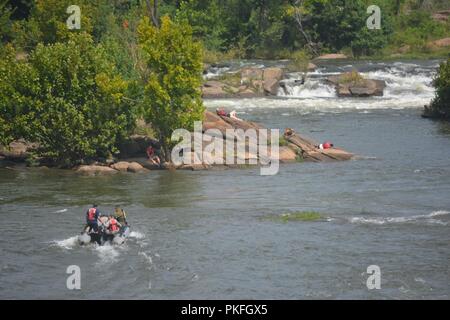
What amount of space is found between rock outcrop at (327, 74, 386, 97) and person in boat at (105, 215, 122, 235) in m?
49.1

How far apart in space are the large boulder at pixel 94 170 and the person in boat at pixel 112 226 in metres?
15.7

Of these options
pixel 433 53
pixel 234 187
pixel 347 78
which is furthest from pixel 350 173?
pixel 433 53

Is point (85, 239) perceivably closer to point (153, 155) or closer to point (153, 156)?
point (153, 156)

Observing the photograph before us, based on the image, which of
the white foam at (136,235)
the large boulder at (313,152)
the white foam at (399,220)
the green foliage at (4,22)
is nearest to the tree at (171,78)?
the large boulder at (313,152)

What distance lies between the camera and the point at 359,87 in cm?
8356

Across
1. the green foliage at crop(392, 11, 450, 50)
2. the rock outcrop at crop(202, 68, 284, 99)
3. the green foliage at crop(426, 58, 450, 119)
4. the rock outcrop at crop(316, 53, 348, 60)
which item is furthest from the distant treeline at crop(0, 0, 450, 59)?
the green foliage at crop(426, 58, 450, 119)

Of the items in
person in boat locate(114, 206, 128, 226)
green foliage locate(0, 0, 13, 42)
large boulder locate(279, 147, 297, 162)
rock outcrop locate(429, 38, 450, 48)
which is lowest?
large boulder locate(279, 147, 297, 162)

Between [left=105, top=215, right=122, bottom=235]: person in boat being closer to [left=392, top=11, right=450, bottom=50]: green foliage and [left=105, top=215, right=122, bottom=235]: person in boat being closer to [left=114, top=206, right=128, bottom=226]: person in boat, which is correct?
[left=114, top=206, right=128, bottom=226]: person in boat

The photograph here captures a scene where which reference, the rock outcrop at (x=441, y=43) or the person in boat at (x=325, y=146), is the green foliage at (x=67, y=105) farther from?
the rock outcrop at (x=441, y=43)

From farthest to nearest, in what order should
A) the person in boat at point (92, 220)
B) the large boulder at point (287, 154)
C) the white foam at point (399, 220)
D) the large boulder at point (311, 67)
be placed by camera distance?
the large boulder at point (311, 67), the large boulder at point (287, 154), the white foam at point (399, 220), the person in boat at point (92, 220)

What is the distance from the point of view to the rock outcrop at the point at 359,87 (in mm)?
83375

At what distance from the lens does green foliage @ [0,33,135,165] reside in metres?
53.8

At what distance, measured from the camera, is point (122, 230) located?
3788 cm
